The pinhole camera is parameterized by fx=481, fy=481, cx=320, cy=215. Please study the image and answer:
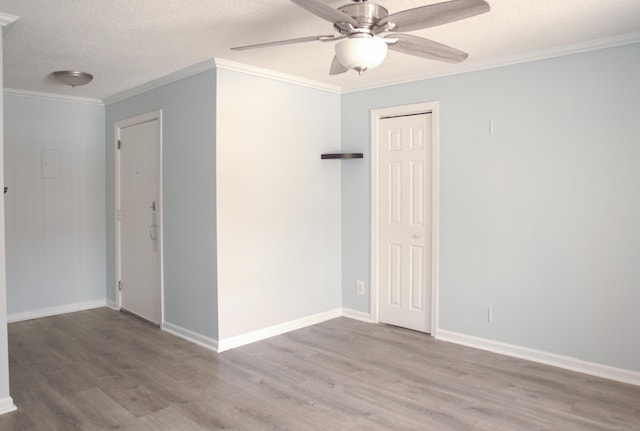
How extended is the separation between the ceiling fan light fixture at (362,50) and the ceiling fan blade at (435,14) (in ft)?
0.25

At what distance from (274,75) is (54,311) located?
3.27 metres

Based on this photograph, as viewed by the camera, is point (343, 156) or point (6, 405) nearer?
point (6, 405)

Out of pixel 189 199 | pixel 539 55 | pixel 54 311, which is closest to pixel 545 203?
pixel 539 55

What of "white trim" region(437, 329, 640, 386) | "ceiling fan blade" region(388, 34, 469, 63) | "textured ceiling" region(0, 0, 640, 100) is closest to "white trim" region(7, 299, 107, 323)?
"textured ceiling" region(0, 0, 640, 100)

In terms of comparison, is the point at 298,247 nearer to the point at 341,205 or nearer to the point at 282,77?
the point at 341,205

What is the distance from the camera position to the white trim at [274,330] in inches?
150

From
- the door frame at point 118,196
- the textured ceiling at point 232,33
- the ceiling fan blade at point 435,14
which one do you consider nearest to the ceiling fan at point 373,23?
the ceiling fan blade at point 435,14

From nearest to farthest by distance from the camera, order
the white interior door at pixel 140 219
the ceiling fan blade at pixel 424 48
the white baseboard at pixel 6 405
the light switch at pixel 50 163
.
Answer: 1. the ceiling fan blade at pixel 424 48
2. the white baseboard at pixel 6 405
3. the white interior door at pixel 140 219
4. the light switch at pixel 50 163

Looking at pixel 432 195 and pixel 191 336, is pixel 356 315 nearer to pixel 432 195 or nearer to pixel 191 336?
pixel 432 195

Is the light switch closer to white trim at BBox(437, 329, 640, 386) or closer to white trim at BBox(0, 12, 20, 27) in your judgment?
white trim at BBox(0, 12, 20, 27)

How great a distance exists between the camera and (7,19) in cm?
266

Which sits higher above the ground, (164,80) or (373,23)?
(164,80)

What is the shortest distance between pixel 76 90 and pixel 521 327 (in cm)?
449

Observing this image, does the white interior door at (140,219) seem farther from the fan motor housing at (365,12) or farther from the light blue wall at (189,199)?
the fan motor housing at (365,12)
